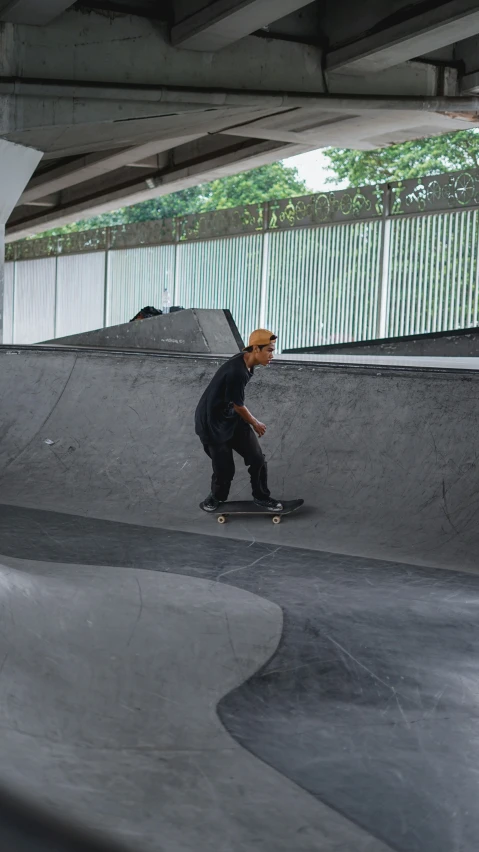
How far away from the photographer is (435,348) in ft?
39.8

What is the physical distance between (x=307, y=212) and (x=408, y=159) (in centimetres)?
2954

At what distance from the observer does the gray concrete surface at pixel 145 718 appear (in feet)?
7.76

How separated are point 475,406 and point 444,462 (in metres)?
0.50

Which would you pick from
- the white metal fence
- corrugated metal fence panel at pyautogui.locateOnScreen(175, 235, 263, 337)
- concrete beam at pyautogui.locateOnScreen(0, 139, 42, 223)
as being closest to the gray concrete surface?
concrete beam at pyautogui.locateOnScreen(0, 139, 42, 223)

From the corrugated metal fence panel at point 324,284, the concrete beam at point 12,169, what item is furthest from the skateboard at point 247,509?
the corrugated metal fence panel at point 324,284

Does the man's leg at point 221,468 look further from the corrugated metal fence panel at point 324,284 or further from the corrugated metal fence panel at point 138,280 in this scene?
the corrugated metal fence panel at point 138,280

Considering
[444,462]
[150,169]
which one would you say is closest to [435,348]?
[444,462]

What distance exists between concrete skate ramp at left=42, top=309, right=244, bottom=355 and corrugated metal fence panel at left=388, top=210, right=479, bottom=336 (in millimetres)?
3137

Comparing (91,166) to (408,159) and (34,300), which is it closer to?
(34,300)

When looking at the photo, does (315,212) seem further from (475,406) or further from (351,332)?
(475,406)

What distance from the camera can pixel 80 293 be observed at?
22797mm

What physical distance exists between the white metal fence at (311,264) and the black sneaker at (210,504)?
7.74m

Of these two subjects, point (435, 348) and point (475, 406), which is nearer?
point (475, 406)

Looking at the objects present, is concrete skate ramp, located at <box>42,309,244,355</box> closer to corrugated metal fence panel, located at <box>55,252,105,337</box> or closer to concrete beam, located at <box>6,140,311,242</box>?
concrete beam, located at <box>6,140,311,242</box>
